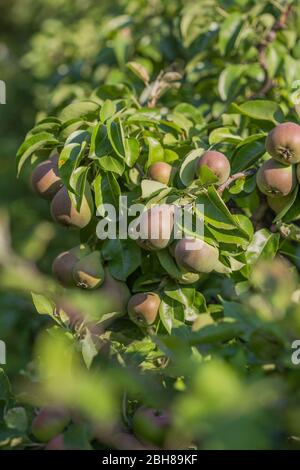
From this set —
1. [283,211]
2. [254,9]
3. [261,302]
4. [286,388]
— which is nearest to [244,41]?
[254,9]

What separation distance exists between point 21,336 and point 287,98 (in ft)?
3.84

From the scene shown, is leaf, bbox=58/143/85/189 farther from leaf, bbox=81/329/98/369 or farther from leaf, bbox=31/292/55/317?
leaf, bbox=81/329/98/369

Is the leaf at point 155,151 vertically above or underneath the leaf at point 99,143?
underneath

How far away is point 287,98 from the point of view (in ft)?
5.40

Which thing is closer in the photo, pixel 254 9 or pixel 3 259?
pixel 254 9

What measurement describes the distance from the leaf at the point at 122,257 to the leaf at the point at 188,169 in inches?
5.9

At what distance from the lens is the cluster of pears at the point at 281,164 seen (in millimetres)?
1136

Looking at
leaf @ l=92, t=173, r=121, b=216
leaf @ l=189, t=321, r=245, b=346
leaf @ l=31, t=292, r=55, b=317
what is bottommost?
leaf @ l=31, t=292, r=55, b=317

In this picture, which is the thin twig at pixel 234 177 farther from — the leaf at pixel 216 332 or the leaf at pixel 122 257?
the leaf at pixel 216 332

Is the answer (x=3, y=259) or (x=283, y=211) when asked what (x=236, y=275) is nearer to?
(x=283, y=211)

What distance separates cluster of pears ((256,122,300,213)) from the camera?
114 centimetres

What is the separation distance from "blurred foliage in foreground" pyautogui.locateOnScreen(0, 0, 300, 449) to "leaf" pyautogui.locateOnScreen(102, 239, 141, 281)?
113 mm

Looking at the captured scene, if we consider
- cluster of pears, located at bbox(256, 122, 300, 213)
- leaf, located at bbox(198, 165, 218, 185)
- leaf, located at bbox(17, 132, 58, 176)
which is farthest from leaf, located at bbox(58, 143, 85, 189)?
cluster of pears, located at bbox(256, 122, 300, 213)

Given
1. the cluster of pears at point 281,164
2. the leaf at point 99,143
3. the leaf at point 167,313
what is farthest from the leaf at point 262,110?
the leaf at point 167,313
